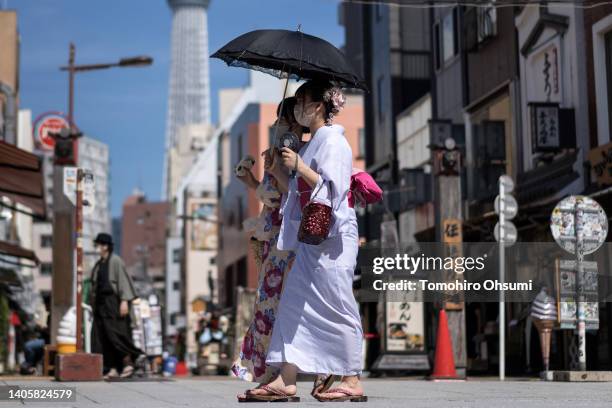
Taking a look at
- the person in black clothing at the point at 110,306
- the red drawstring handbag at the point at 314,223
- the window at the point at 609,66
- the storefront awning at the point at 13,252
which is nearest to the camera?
the red drawstring handbag at the point at 314,223

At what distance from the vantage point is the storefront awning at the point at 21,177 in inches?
799

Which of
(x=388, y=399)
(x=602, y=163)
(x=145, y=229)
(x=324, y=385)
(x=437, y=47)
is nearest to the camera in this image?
(x=324, y=385)

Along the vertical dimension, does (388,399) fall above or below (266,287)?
below

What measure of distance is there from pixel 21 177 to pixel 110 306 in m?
5.32

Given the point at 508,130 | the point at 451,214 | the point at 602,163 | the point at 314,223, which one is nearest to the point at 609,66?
the point at 602,163

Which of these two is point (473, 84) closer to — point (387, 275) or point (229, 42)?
point (387, 275)

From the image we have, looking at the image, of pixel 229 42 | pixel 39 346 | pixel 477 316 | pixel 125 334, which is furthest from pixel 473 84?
pixel 229 42

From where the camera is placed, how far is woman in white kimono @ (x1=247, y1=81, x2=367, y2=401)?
25.4 feet

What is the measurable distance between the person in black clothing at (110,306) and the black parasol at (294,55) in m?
Result: 8.00

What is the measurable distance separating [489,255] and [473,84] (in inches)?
423

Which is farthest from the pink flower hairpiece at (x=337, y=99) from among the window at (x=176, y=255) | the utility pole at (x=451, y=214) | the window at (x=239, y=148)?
the window at (x=176, y=255)

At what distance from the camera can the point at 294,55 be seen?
27.1 feet

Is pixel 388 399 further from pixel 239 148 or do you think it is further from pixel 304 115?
pixel 239 148

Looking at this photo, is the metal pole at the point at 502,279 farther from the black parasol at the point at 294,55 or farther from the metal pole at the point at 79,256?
the black parasol at the point at 294,55
